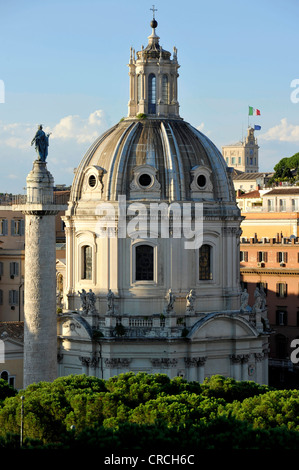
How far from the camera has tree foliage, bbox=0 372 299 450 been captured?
175 ft

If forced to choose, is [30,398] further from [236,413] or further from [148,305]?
[148,305]

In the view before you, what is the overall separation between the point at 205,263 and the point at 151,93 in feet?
32.4

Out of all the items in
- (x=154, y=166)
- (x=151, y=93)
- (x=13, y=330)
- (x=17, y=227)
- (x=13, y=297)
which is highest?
(x=151, y=93)

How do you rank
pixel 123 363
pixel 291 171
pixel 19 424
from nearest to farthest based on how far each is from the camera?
pixel 19 424, pixel 123 363, pixel 291 171

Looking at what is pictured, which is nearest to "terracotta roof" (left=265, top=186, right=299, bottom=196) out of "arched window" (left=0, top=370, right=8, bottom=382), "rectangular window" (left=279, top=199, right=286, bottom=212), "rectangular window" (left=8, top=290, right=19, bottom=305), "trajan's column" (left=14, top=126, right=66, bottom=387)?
"rectangular window" (left=279, top=199, right=286, bottom=212)

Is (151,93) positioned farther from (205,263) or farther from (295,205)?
(295,205)

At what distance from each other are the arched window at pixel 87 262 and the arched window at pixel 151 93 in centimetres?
825

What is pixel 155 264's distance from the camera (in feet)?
255

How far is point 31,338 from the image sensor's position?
6838 centimetres

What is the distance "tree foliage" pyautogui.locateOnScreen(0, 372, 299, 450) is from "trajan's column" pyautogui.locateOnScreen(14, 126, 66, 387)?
74.6 inches

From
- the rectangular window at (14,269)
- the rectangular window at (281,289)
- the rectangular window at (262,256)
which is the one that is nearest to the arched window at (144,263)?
the rectangular window at (14,269)

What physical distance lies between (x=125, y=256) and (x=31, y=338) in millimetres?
10957

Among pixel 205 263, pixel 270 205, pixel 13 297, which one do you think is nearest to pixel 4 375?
pixel 205 263
